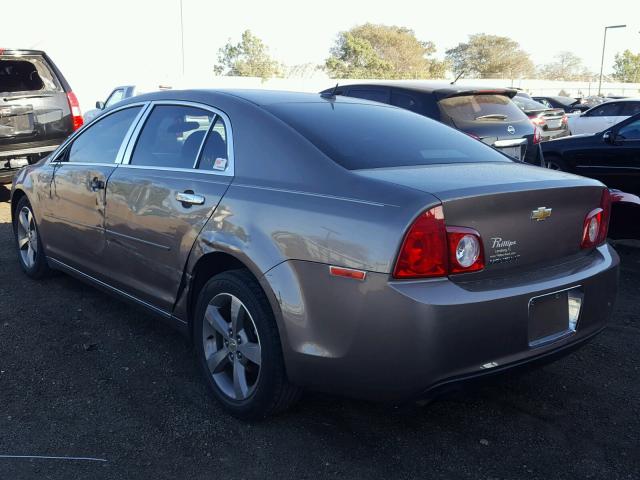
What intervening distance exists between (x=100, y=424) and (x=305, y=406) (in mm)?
1001

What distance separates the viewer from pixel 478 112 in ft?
25.2

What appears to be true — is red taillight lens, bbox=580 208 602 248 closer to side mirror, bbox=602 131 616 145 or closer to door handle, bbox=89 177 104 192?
door handle, bbox=89 177 104 192

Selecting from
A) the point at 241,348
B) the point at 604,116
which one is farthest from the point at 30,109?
the point at 604,116

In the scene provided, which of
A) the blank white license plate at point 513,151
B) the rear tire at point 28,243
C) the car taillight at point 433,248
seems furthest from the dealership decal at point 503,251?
the blank white license plate at point 513,151

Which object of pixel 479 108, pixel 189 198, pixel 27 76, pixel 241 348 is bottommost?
pixel 241 348

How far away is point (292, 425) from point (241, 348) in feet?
1.47

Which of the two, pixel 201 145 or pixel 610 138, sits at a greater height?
pixel 201 145

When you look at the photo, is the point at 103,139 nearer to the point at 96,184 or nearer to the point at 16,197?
the point at 96,184

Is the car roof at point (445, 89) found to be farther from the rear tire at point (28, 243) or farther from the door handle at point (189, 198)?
the door handle at point (189, 198)

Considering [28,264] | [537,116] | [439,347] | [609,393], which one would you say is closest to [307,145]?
[439,347]

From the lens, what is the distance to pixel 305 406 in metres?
3.40

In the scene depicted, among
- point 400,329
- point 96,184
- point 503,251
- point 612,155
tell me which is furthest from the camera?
point 612,155

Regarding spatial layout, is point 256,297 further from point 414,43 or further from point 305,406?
point 414,43

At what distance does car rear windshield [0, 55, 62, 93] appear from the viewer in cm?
898
